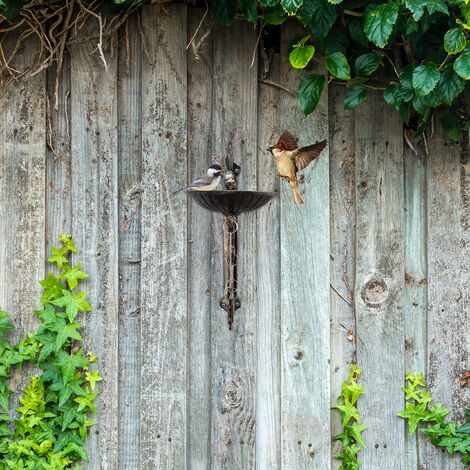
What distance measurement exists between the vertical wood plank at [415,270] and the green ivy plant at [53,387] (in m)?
1.32

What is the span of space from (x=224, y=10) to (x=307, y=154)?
25.9 inches

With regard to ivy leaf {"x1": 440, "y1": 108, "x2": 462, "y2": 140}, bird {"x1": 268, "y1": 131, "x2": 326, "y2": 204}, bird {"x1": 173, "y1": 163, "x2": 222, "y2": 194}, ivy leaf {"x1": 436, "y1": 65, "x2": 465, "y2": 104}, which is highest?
ivy leaf {"x1": 436, "y1": 65, "x2": 465, "y2": 104}

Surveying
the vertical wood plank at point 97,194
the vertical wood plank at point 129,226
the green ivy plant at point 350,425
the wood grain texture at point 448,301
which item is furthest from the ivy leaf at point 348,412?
the vertical wood plank at point 97,194

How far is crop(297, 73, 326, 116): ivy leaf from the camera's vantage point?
271 cm

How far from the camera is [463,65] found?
2502 millimetres

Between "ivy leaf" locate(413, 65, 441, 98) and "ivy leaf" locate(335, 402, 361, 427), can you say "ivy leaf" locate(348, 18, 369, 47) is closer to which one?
"ivy leaf" locate(413, 65, 441, 98)

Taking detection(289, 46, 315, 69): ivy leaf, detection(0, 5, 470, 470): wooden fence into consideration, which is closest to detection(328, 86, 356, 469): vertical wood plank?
detection(0, 5, 470, 470): wooden fence

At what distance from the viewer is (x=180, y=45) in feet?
9.43

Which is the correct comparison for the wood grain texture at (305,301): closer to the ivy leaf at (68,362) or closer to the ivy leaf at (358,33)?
the ivy leaf at (358,33)

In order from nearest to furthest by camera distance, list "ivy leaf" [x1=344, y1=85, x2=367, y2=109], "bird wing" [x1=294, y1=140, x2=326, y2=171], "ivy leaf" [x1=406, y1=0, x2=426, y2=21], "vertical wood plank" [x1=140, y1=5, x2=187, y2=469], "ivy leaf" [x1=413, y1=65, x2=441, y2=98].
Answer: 1. "ivy leaf" [x1=406, y1=0, x2=426, y2=21]
2. "ivy leaf" [x1=413, y1=65, x2=441, y2=98]
3. "bird wing" [x1=294, y1=140, x2=326, y2=171]
4. "ivy leaf" [x1=344, y1=85, x2=367, y2=109]
5. "vertical wood plank" [x1=140, y1=5, x2=187, y2=469]

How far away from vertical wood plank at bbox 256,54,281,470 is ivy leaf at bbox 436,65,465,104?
67 centimetres

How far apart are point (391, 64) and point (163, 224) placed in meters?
1.14

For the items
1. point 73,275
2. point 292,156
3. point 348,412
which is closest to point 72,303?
point 73,275

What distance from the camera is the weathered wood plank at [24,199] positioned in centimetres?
288
